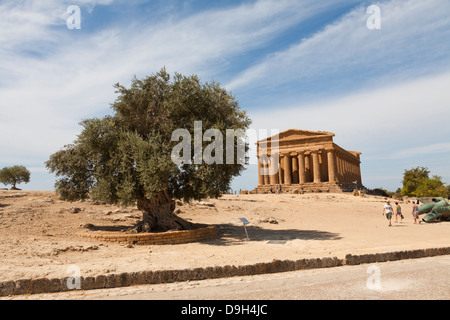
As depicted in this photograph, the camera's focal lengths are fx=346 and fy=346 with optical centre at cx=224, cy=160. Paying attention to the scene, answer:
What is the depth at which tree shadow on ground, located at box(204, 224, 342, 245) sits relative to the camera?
15.7 metres

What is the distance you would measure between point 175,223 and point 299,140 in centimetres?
4463

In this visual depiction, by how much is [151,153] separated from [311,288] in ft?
33.0

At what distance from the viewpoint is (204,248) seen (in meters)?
13.4

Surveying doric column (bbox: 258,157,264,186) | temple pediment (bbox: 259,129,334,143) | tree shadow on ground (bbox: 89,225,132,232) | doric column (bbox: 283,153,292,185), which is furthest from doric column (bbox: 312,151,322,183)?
tree shadow on ground (bbox: 89,225,132,232)

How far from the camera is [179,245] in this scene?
14219 millimetres

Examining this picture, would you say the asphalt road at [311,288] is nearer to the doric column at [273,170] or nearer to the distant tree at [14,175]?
the distant tree at [14,175]

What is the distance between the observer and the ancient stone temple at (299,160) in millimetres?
54525

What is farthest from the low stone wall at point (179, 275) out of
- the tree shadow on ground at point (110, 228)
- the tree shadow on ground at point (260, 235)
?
the tree shadow on ground at point (110, 228)

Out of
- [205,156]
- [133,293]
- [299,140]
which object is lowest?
[133,293]

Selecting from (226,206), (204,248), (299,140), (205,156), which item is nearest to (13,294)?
(204,248)

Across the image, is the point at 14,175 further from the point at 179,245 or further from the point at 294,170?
the point at 294,170

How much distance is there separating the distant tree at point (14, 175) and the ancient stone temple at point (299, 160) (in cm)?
3251

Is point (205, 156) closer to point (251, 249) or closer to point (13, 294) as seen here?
point (251, 249)
